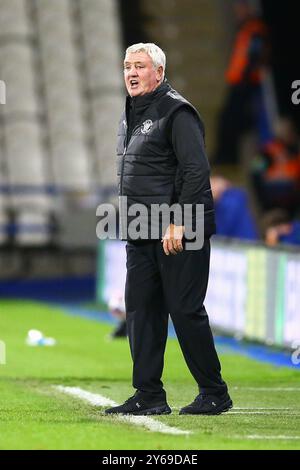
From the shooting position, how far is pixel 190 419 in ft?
24.5

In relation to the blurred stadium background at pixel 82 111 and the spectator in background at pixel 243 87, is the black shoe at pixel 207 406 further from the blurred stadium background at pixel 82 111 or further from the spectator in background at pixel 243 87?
the spectator in background at pixel 243 87

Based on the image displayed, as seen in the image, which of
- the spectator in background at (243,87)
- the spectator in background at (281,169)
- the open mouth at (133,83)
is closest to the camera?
the open mouth at (133,83)

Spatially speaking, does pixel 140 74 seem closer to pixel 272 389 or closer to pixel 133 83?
pixel 133 83

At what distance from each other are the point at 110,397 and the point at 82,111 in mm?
15498

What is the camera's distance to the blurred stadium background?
20.0m

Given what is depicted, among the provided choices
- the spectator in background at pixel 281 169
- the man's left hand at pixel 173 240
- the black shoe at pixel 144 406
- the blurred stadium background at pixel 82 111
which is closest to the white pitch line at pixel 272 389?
the black shoe at pixel 144 406

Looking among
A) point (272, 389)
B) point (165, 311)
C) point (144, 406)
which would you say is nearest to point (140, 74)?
point (165, 311)

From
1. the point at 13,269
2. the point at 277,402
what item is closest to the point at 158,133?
the point at 277,402

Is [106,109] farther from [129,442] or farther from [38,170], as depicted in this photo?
[129,442]

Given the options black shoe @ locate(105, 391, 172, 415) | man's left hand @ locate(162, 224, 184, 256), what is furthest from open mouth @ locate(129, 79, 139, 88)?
black shoe @ locate(105, 391, 172, 415)

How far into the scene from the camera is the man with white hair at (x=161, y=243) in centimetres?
750

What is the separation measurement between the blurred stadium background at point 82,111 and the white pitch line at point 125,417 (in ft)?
A: 25.7

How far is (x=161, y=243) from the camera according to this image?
7.62m

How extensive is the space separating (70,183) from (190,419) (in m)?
15.1
